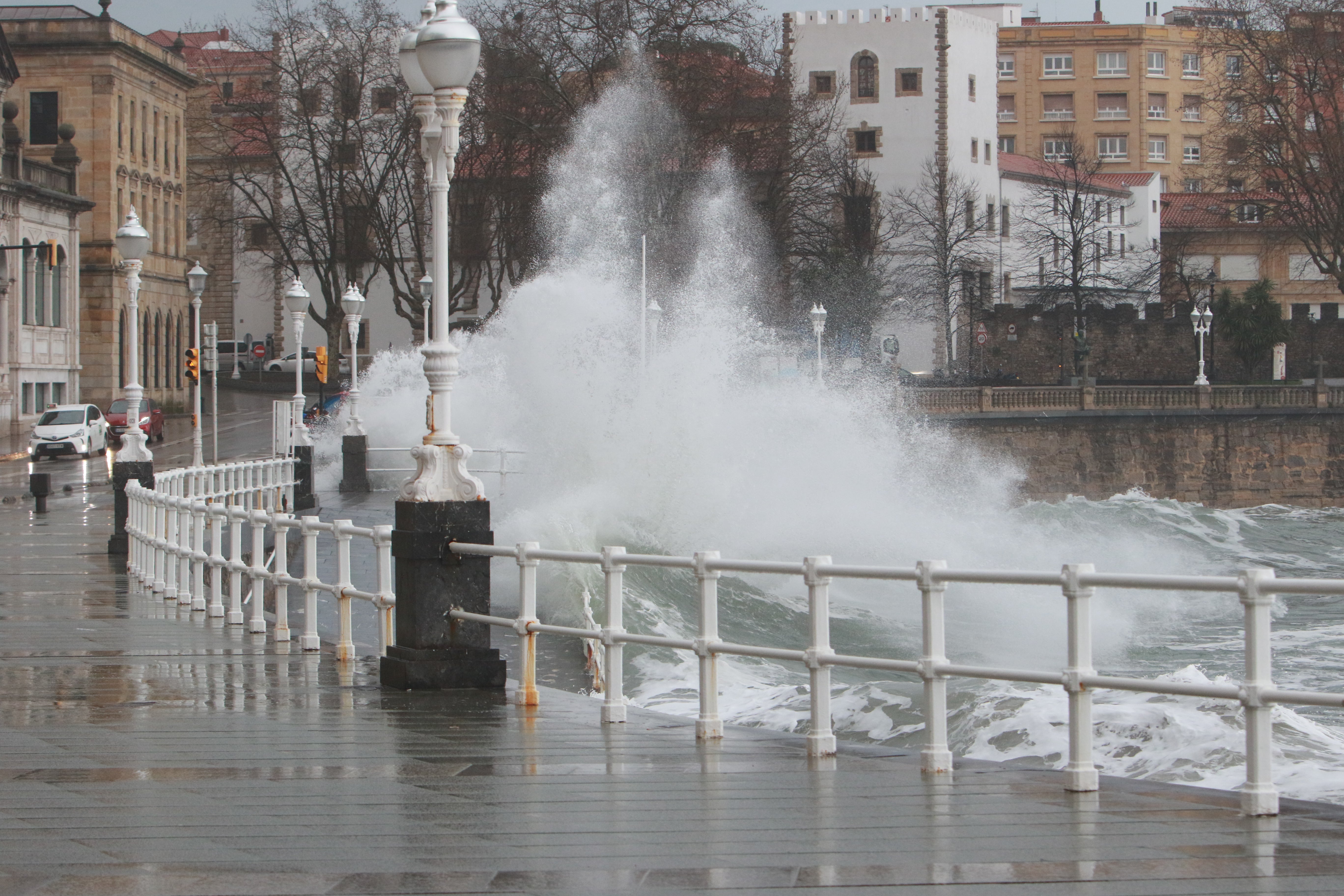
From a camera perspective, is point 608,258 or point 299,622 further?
point 608,258

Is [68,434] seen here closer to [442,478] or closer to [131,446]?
[131,446]

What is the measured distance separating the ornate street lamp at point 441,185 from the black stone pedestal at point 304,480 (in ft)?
73.3

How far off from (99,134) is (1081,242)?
40.8 meters

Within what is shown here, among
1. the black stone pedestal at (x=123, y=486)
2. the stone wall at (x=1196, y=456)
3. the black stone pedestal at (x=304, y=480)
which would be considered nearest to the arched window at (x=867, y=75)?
the stone wall at (x=1196, y=456)

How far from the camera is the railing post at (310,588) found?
13086 millimetres

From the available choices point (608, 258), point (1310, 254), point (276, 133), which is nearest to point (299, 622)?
point (608, 258)

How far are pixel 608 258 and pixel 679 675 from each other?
32841 mm

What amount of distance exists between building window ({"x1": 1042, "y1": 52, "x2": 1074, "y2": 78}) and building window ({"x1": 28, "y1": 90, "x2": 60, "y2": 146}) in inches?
2360

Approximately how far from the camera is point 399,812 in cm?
671

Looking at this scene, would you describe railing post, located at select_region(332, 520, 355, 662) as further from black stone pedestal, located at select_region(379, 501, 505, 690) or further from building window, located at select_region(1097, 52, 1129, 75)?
building window, located at select_region(1097, 52, 1129, 75)

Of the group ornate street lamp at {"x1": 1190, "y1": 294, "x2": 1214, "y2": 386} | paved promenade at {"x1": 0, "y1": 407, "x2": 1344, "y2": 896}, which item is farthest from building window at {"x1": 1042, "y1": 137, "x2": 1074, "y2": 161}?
paved promenade at {"x1": 0, "y1": 407, "x2": 1344, "y2": 896}

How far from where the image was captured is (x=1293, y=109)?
229 ft

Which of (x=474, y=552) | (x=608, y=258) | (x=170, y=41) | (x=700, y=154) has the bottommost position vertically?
(x=474, y=552)

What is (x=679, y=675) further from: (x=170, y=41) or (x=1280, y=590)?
(x=170, y=41)
